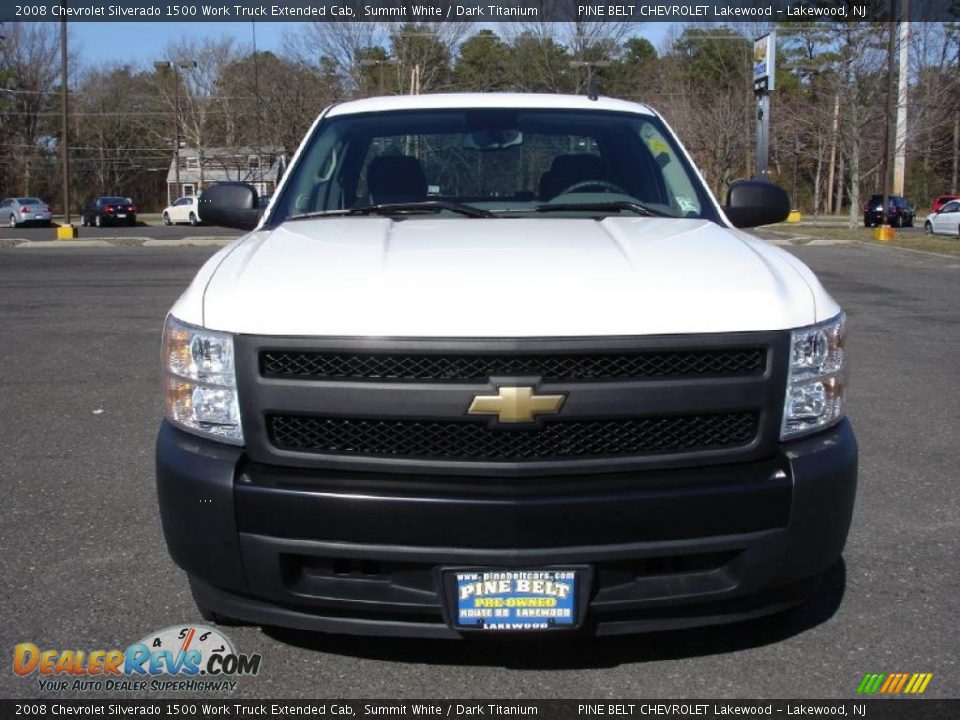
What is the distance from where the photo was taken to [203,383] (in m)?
2.75

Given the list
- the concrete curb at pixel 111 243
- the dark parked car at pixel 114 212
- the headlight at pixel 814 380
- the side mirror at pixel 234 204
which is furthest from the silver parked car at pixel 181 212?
the headlight at pixel 814 380

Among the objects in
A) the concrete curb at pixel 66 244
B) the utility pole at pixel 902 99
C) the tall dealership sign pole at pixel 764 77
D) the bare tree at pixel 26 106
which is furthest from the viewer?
the bare tree at pixel 26 106

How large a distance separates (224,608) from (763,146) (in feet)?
90.7

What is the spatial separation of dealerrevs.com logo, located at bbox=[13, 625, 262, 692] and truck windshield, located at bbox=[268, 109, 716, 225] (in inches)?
65.3

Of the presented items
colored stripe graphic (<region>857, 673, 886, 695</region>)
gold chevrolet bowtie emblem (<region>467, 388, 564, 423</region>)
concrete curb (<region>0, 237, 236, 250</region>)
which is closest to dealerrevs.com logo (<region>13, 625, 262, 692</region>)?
gold chevrolet bowtie emblem (<region>467, 388, 564, 423</region>)

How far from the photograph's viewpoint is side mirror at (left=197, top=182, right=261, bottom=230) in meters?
4.26

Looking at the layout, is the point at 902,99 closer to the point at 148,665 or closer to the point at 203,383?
the point at 203,383

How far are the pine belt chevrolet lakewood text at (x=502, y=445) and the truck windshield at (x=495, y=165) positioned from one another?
1.23 metres

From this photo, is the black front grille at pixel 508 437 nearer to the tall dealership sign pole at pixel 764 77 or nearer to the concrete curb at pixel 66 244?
the concrete curb at pixel 66 244

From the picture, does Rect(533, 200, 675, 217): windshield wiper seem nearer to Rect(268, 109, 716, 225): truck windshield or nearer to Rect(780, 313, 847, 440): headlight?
Rect(268, 109, 716, 225): truck windshield

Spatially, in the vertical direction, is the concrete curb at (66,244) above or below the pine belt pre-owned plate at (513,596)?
below

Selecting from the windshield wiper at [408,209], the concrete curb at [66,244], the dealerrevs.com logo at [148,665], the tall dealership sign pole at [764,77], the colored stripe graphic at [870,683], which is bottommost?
the dealerrevs.com logo at [148,665]

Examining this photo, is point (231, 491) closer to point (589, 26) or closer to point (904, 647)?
point (904, 647)

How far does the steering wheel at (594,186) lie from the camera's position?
13.8 ft
